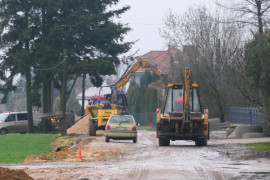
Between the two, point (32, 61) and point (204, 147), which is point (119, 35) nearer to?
point (32, 61)

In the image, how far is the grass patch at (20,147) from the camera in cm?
2748

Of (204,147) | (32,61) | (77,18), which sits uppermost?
(77,18)

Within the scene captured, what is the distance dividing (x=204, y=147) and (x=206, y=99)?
23866mm

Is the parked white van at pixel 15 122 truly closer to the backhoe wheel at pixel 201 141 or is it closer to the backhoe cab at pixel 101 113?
the backhoe cab at pixel 101 113

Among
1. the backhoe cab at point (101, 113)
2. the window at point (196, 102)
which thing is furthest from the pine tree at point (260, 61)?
the backhoe cab at point (101, 113)

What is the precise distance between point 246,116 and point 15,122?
21452mm

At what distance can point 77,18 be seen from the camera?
5400 centimetres

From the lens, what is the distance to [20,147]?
33625 mm

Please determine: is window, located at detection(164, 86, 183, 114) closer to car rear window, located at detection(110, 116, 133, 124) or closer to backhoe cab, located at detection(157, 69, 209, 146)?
backhoe cab, located at detection(157, 69, 209, 146)

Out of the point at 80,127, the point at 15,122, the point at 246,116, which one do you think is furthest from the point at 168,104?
the point at 15,122

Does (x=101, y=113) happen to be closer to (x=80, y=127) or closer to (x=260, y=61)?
(x=80, y=127)

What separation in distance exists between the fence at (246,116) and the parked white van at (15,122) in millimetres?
18924

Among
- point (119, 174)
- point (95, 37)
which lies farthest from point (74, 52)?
point (119, 174)

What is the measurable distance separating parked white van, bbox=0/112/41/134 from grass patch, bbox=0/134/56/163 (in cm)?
1221
